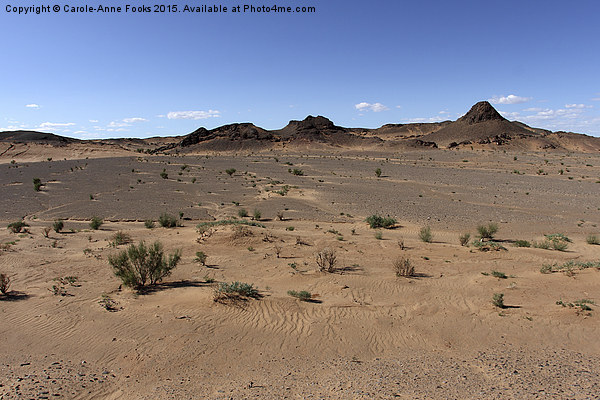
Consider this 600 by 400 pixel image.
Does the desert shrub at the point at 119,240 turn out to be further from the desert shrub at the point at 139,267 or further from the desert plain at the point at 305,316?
the desert shrub at the point at 139,267

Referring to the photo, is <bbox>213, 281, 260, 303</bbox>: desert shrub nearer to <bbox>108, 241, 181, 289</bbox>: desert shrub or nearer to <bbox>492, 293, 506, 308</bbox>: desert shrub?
<bbox>108, 241, 181, 289</bbox>: desert shrub

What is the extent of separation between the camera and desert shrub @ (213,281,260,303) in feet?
29.8

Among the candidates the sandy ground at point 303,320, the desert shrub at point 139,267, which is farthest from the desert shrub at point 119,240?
the desert shrub at point 139,267

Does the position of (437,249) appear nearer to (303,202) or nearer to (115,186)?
(303,202)

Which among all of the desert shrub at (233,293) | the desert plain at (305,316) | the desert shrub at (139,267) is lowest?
the desert plain at (305,316)

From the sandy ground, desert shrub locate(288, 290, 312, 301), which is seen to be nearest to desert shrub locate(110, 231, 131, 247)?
the sandy ground

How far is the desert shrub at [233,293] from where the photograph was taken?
9070mm

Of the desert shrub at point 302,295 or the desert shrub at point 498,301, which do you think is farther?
the desert shrub at point 302,295

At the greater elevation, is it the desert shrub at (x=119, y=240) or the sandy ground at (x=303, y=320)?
the desert shrub at (x=119, y=240)

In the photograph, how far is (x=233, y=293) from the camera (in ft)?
30.3

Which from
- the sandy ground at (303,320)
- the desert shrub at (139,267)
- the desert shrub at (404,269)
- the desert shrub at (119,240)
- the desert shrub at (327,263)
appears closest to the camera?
the sandy ground at (303,320)

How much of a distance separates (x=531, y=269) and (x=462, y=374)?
748 centimetres

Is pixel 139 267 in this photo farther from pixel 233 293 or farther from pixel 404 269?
pixel 404 269

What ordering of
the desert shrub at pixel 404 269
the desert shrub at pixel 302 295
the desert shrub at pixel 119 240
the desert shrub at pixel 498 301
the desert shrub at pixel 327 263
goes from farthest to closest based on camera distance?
the desert shrub at pixel 119 240 < the desert shrub at pixel 327 263 < the desert shrub at pixel 404 269 < the desert shrub at pixel 302 295 < the desert shrub at pixel 498 301
